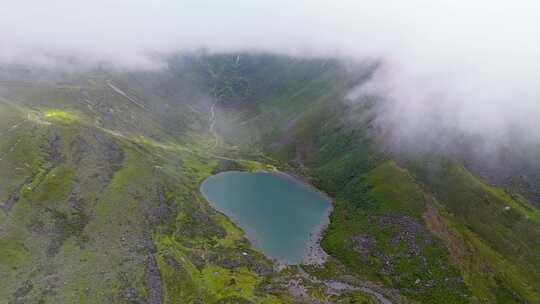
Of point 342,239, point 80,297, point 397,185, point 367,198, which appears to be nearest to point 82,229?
point 80,297

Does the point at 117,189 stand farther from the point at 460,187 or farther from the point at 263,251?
the point at 460,187

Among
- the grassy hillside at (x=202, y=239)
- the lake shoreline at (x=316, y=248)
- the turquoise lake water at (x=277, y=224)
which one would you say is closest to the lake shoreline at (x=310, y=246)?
the lake shoreline at (x=316, y=248)

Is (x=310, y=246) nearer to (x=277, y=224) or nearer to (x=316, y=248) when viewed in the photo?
(x=316, y=248)

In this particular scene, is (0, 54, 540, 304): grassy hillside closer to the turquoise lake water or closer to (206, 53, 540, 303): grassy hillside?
(206, 53, 540, 303): grassy hillside

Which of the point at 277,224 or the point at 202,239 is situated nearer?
the point at 202,239

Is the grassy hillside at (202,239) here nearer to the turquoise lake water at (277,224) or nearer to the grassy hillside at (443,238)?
the grassy hillside at (443,238)

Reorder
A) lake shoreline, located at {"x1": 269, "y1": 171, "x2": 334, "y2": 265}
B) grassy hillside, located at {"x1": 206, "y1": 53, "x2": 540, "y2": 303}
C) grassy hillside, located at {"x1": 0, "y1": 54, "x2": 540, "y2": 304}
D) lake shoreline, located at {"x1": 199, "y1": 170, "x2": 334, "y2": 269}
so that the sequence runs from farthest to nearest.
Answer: lake shoreline, located at {"x1": 269, "y1": 171, "x2": 334, "y2": 265} < lake shoreline, located at {"x1": 199, "y1": 170, "x2": 334, "y2": 269} < grassy hillside, located at {"x1": 206, "y1": 53, "x2": 540, "y2": 303} < grassy hillside, located at {"x1": 0, "y1": 54, "x2": 540, "y2": 304}

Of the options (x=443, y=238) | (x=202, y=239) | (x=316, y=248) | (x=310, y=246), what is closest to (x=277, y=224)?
(x=310, y=246)

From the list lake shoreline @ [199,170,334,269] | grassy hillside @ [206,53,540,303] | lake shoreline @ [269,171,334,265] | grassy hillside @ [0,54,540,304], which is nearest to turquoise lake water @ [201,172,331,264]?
lake shoreline @ [199,170,334,269]

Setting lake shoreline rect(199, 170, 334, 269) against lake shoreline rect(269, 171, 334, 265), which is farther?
lake shoreline rect(269, 171, 334, 265)

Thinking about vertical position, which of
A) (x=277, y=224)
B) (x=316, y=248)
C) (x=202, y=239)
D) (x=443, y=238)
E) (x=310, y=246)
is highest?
(x=443, y=238)

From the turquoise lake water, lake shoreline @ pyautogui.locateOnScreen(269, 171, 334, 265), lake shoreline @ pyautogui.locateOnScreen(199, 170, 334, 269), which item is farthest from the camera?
the turquoise lake water
